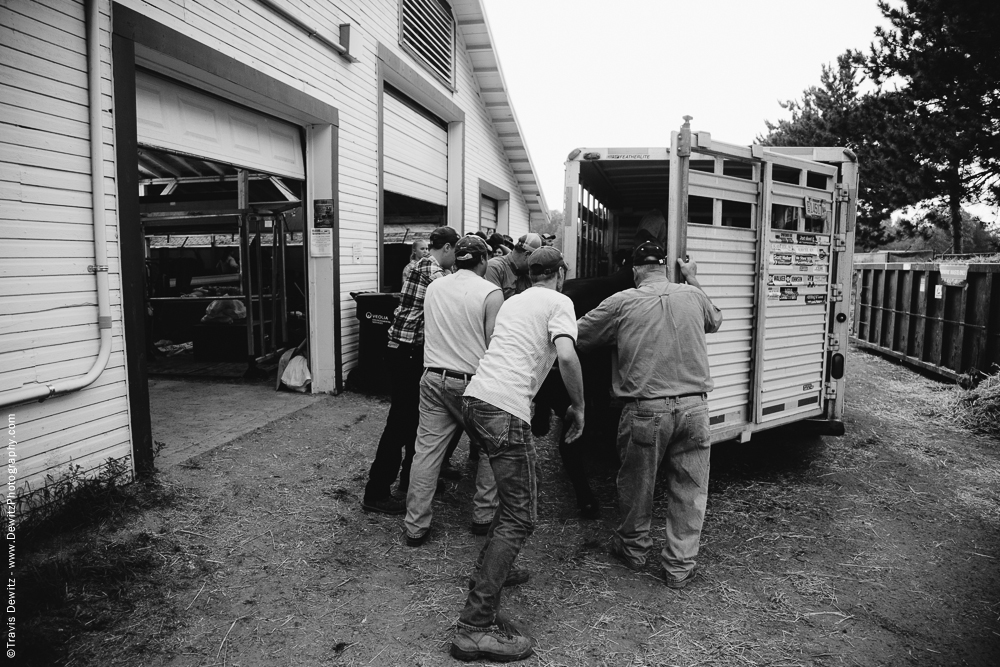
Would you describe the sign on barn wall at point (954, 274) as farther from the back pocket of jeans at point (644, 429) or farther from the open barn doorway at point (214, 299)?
the open barn doorway at point (214, 299)

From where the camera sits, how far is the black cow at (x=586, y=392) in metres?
4.70

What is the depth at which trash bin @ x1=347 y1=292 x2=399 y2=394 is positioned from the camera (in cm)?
796

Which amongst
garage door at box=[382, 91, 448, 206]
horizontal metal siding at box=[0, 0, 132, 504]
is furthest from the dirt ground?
garage door at box=[382, 91, 448, 206]

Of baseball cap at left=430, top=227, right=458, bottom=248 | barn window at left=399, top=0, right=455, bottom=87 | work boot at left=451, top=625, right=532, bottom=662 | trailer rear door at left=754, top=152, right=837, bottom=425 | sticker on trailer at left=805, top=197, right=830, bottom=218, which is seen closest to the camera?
work boot at left=451, top=625, right=532, bottom=662

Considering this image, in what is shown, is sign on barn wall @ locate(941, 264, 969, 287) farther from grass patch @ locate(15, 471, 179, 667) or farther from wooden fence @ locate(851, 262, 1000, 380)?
grass patch @ locate(15, 471, 179, 667)

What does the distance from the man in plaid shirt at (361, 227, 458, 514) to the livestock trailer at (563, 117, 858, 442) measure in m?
1.37

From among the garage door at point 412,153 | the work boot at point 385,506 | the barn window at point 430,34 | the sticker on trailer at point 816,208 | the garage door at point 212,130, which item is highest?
the barn window at point 430,34

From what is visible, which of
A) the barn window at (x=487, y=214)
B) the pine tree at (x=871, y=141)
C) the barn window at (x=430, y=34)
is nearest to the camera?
the barn window at (x=430, y=34)

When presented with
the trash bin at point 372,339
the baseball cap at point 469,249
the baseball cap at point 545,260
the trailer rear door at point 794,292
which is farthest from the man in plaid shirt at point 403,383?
the trash bin at point 372,339

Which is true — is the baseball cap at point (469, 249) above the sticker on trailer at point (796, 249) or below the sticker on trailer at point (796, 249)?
below

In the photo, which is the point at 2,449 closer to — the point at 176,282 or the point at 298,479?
the point at 298,479

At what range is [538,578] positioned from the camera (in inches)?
150

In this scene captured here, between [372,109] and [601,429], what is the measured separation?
18.5 feet

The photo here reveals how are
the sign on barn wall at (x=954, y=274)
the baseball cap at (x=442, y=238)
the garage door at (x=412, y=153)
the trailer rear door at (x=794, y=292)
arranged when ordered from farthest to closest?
the garage door at (x=412, y=153) → the sign on barn wall at (x=954, y=274) → the trailer rear door at (x=794, y=292) → the baseball cap at (x=442, y=238)
